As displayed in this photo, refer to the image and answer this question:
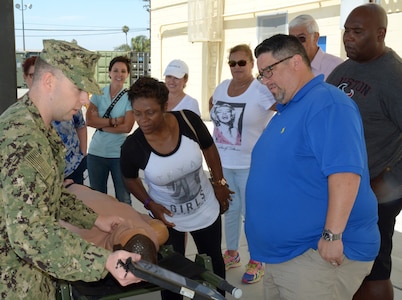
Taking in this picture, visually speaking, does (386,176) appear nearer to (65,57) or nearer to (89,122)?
(65,57)

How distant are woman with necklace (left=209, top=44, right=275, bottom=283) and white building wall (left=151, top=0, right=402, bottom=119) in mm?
6724

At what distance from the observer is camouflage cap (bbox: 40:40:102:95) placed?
1764mm

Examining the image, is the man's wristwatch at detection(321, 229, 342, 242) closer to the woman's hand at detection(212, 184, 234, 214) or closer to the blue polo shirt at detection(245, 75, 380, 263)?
the blue polo shirt at detection(245, 75, 380, 263)

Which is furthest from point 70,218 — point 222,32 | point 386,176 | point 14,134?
point 222,32

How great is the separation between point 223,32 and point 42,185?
47.9 ft

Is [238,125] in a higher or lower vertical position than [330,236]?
higher

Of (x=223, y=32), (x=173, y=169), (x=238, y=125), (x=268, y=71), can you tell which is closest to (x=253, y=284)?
(x=238, y=125)

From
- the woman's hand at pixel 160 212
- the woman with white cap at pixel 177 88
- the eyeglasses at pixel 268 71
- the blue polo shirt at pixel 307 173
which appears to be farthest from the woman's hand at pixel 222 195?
the woman with white cap at pixel 177 88

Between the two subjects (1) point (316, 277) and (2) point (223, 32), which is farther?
(2) point (223, 32)

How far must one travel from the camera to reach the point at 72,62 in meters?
1.78

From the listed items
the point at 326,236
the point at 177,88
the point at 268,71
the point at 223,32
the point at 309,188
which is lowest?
the point at 326,236

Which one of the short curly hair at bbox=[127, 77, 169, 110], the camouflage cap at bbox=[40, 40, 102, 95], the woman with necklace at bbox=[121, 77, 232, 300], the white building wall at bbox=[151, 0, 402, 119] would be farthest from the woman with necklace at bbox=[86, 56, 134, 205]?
the white building wall at bbox=[151, 0, 402, 119]

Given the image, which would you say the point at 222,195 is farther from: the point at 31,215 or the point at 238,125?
the point at 31,215

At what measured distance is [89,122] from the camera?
4.90 m
